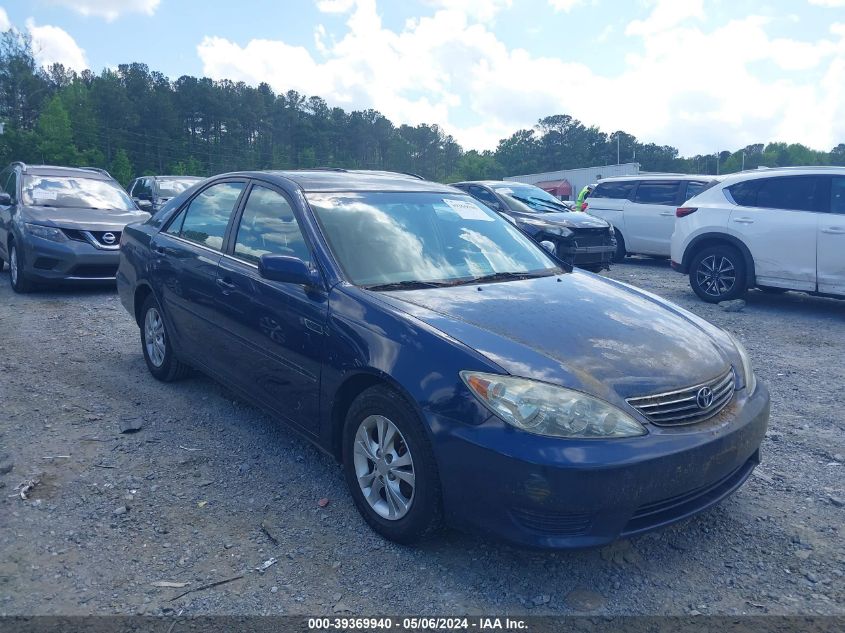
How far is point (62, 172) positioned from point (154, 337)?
6623 mm

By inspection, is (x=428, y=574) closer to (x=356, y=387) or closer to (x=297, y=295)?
(x=356, y=387)

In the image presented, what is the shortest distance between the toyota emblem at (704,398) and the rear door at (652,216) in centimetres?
1034

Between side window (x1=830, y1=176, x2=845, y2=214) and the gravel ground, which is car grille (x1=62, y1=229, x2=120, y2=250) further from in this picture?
side window (x1=830, y1=176, x2=845, y2=214)

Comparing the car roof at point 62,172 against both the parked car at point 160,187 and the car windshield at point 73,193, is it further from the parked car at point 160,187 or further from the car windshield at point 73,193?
the parked car at point 160,187

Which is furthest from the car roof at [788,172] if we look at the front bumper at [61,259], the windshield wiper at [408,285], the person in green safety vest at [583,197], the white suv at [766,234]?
the front bumper at [61,259]

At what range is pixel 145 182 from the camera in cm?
1582

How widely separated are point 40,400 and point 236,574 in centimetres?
296

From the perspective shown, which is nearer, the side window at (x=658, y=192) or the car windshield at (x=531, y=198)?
the car windshield at (x=531, y=198)

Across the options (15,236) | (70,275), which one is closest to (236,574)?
(70,275)

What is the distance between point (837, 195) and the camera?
8.05 m

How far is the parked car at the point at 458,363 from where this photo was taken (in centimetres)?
268

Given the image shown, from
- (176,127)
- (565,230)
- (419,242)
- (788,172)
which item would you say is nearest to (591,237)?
(565,230)

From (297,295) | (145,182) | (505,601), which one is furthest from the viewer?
(145,182)

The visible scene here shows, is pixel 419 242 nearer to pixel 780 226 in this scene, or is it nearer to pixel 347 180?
pixel 347 180
